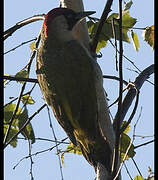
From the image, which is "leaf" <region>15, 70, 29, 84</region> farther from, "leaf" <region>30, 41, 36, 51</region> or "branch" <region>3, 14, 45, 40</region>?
"leaf" <region>30, 41, 36, 51</region>

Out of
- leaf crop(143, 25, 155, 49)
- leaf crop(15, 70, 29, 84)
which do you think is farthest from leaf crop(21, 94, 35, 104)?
leaf crop(143, 25, 155, 49)

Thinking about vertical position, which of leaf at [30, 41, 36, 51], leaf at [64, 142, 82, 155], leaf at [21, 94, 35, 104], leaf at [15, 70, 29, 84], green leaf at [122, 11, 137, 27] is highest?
green leaf at [122, 11, 137, 27]

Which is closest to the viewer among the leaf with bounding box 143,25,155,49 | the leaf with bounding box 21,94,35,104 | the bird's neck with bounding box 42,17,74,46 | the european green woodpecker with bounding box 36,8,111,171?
the leaf with bounding box 143,25,155,49

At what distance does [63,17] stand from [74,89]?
3.09 feet

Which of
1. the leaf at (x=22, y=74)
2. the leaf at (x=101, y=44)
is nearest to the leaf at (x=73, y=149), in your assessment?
the leaf at (x=22, y=74)

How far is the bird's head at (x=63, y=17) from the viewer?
154 inches

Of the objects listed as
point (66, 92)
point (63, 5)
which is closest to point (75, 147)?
point (66, 92)

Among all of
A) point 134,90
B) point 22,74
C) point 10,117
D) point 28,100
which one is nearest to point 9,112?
point 10,117

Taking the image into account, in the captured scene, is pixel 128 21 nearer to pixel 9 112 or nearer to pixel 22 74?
pixel 22 74

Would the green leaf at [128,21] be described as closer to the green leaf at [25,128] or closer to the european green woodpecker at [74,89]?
the european green woodpecker at [74,89]

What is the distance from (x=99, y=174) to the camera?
3.05 m

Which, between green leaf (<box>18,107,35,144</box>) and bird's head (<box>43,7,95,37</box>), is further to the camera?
bird's head (<box>43,7,95,37</box>)

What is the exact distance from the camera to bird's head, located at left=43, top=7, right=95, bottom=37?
12.9ft

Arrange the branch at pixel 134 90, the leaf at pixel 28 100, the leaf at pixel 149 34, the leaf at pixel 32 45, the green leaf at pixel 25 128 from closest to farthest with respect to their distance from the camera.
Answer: the leaf at pixel 149 34, the branch at pixel 134 90, the green leaf at pixel 25 128, the leaf at pixel 28 100, the leaf at pixel 32 45
